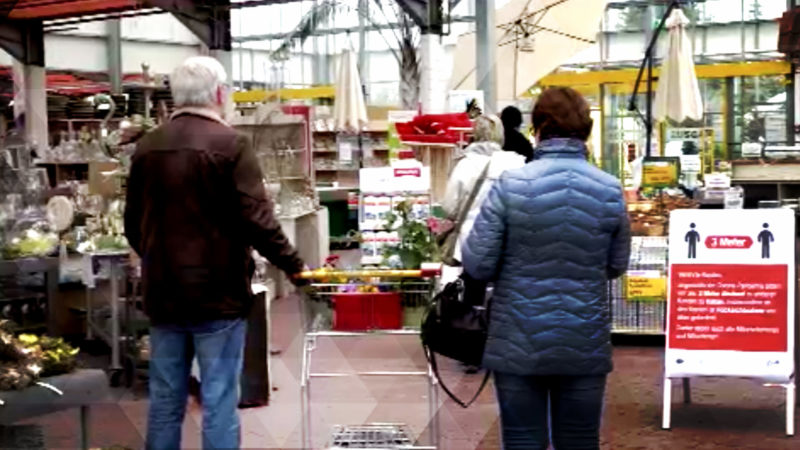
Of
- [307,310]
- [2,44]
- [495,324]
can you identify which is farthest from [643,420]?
[2,44]

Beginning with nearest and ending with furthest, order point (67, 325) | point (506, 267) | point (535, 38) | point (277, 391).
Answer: point (506, 267), point (277, 391), point (67, 325), point (535, 38)

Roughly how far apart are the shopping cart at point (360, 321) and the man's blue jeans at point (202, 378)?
55 centimetres

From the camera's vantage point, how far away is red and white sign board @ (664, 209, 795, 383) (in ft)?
18.1

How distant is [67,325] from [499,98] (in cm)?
760

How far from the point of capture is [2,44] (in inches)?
533

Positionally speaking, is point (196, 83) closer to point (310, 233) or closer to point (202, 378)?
point (202, 378)

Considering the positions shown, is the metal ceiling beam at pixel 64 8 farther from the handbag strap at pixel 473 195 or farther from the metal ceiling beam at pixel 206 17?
the handbag strap at pixel 473 195

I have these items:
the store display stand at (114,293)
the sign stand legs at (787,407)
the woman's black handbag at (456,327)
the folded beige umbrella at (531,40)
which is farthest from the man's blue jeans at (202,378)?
the folded beige umbrella at (531,40)

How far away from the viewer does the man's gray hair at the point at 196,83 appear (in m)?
3.78

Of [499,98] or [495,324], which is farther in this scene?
[499,98]

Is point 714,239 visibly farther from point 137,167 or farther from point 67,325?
point 67,325

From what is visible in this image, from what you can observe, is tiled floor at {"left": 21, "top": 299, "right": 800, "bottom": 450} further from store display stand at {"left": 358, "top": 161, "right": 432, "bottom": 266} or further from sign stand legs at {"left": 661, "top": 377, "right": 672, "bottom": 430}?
store display stand at {"left": 358, "top": 161, "right": 432, "bottom": 266}

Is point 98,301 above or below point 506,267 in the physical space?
below

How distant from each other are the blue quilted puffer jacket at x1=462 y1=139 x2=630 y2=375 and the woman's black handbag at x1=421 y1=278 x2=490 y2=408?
0.79ft
